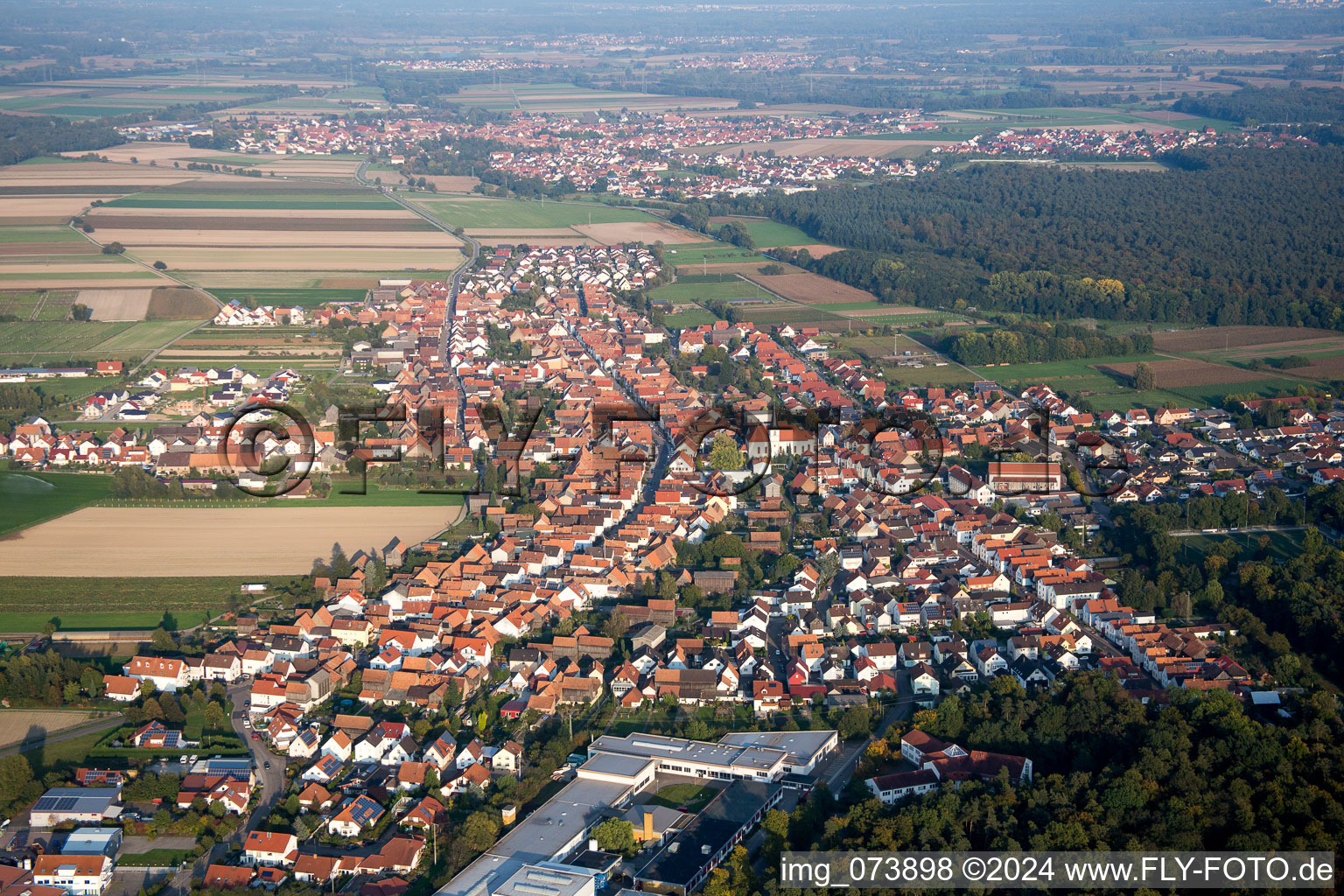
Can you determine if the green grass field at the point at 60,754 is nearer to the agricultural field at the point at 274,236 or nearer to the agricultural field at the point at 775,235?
the agricultural field at the point at 274,236

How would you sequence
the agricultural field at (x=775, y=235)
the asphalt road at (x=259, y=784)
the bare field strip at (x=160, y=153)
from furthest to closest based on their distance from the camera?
the bare field strip at (x=160, y=153) < the agricultural field at (x=775, y=235) < the asphalt road at (x=259, y=784)

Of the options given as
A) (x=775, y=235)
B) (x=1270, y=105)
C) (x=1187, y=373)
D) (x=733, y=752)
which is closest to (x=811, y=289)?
(x=775, y=235)

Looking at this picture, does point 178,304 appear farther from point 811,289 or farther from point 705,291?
point 811,289

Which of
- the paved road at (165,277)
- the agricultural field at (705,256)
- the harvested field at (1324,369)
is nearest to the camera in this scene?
the harvested field at (1324,369)

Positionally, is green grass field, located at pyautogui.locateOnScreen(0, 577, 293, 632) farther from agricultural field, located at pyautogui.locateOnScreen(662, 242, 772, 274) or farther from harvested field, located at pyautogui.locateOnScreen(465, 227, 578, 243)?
harvested field, located at pyautogui.locateOnScreen(465, 227, 578, 243)

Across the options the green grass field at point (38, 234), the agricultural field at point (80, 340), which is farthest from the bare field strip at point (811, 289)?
the green grass field at point (38, 234)

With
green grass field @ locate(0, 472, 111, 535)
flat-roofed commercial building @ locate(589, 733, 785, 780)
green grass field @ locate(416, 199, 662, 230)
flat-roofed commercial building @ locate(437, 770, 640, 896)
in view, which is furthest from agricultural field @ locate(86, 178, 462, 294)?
flat-roofed commercial building @ locate(437, 770, 640, 896)
